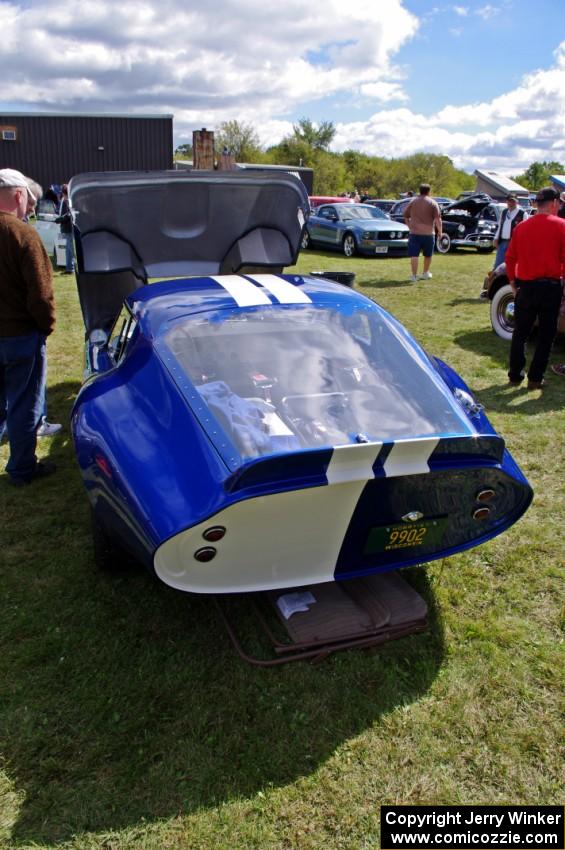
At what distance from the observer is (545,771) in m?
2.30

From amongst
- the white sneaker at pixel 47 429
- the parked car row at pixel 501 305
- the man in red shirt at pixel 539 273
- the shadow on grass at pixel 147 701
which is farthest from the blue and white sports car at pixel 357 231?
the shadow on grass at pixel 147 701

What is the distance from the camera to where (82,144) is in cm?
2516

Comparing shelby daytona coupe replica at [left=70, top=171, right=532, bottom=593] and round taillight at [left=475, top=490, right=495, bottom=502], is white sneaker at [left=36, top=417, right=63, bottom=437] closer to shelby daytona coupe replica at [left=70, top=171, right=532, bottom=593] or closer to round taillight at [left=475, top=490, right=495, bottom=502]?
shelby daytona coupe replica at [left=70, top=171, right=532, bottom=593]

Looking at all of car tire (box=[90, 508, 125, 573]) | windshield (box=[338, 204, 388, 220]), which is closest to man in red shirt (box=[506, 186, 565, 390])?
car tire (box=[90, 508, 125, 573])

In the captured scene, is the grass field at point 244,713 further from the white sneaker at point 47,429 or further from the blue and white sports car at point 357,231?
the blue and white sports car at point 357,231

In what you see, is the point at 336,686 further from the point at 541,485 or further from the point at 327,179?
the point at 327,179

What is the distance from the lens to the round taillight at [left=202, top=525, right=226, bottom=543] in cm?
226

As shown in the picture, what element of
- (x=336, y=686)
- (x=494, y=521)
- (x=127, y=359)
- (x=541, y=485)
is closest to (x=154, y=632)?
(x=336, y=686)

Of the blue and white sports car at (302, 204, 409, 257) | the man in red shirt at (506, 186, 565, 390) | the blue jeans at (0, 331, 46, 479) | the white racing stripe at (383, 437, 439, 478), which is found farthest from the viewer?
the blue and white sports car at (302, 204, 409, 257)

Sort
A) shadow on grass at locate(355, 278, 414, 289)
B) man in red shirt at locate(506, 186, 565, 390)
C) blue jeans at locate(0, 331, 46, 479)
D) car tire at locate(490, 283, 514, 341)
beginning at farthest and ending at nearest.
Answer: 1. shadow on grass at locate(355, 278, 414, 289)
2. car tire at locate(490, 283, 514, 341)
3. man in red shirt at locate(506, 186, 565, 390)
4. blue jeans at locate(0, 331, 46, 479)

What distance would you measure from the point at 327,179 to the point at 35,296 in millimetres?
64636

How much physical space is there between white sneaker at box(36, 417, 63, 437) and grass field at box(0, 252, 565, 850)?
4.86 feet

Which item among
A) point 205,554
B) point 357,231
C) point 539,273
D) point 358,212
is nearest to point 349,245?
point 357,231

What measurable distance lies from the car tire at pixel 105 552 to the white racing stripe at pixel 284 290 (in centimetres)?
149
